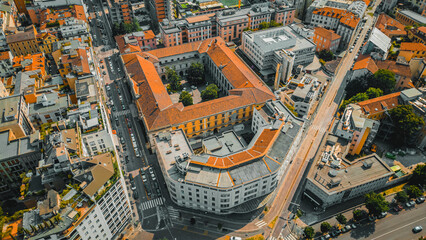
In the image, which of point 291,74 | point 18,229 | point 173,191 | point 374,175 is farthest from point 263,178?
point 291,74

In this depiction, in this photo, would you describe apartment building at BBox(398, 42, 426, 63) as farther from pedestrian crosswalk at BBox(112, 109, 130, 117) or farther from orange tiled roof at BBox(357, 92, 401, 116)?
pedestrian crosswalk at BBox(112, 109, 130, 117)

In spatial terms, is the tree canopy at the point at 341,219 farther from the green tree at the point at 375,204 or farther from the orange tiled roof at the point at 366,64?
the orange tiled roof at the point at 366,64

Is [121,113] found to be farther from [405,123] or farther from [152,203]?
[405,123]

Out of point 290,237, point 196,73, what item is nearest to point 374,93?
point 290,237

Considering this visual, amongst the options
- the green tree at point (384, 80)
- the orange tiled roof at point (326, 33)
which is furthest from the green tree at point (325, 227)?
the orange tiled roof at point (326, 33)

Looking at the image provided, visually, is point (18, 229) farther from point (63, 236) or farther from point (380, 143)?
point (380, 143)

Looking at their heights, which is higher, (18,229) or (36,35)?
(36,35)

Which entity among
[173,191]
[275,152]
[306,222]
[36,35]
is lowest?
[306,222]
